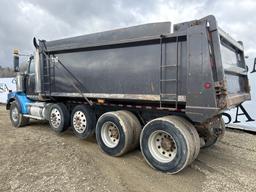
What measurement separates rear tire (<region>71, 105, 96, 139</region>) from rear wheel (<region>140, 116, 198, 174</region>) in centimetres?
182

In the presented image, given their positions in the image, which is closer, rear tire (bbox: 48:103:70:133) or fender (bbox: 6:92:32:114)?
rear tire (bbox: 48:103:70:133)

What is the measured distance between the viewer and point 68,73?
248 inches

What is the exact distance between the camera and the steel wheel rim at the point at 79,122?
19.7 ft

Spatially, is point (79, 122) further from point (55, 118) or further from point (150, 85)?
point (150, 85)

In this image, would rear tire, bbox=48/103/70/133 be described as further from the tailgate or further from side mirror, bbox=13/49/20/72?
the tailgate

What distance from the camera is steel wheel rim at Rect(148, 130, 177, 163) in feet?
14.2

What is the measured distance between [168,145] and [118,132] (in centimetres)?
115

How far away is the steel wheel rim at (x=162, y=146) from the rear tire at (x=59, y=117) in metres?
2.94

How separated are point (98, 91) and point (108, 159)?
1.62m

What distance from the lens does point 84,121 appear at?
6.02m

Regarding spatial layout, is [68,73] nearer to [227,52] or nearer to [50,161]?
[50,161]

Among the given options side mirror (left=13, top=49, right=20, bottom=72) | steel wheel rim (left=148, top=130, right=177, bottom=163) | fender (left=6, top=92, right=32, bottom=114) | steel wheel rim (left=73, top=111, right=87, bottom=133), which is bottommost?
steel wheel rim (left=148, top=130, right=177, bottom=163)

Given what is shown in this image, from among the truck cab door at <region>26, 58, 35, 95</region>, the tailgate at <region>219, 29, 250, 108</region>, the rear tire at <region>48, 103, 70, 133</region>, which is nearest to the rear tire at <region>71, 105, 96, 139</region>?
the rear tire at <region>48, 103, 70, 133</region>

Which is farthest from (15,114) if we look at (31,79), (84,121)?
(84,121)
